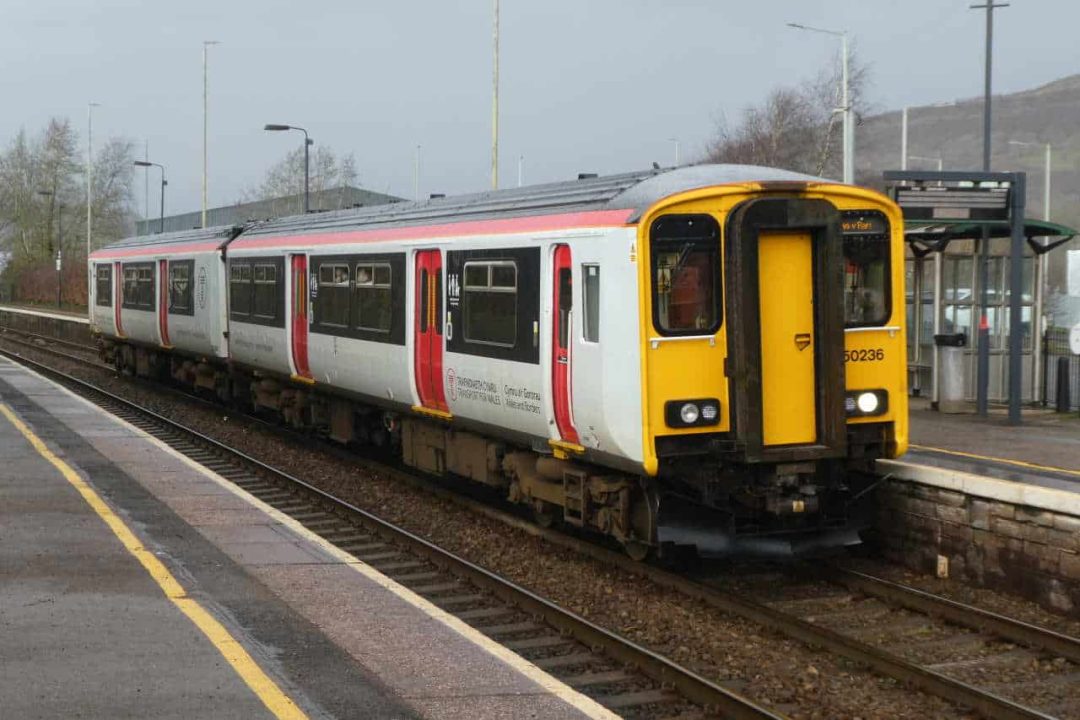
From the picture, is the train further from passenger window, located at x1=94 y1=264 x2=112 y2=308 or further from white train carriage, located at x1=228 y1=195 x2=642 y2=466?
passenger window, located at x1=94 y1=264 x2=112 y2=308

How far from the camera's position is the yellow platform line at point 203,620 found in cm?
697

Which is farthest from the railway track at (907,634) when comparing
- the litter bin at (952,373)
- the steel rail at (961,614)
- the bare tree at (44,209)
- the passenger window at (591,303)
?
the bare tree at (44,209)

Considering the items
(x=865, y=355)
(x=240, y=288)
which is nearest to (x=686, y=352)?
(x=865, y=355)

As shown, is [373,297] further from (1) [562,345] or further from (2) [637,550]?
(2) [637,550]

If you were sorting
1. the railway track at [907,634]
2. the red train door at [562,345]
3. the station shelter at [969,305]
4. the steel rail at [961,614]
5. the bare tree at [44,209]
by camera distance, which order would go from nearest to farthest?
1. the railway track at [907,634]
2. the steel rail at [961,614]
3. the red train door at [562,345]
4. the station shelter at [969,305]
5. the bare tree at [44,209]

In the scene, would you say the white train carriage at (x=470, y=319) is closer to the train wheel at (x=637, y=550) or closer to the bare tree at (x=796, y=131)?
the train wheel at (x=637, y=550)

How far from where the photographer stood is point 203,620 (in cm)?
859

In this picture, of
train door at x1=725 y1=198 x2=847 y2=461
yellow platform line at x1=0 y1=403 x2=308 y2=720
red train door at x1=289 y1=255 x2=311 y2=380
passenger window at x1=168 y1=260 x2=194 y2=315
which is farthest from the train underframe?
passenger window at x1=168 y1=260 x2=194 y2=315

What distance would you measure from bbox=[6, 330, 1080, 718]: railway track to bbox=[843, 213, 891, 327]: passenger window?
2040mm

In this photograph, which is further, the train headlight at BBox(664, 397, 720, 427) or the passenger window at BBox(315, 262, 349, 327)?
the passenger window at BBox(315, 262, 349, 327)

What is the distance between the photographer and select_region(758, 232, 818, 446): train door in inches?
412

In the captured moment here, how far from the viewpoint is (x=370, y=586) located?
9.94 meters

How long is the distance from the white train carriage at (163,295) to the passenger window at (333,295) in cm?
536

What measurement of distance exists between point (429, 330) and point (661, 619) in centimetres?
531
